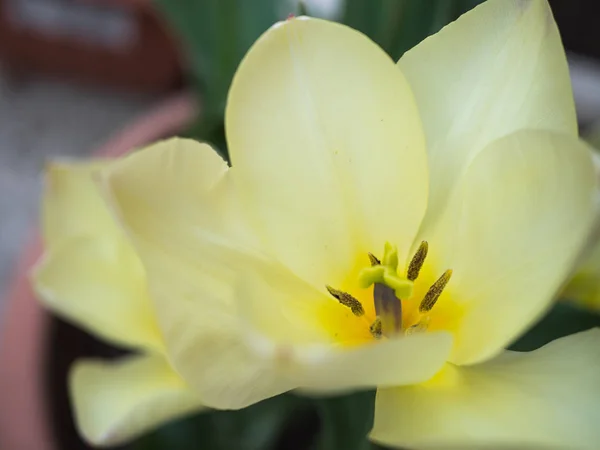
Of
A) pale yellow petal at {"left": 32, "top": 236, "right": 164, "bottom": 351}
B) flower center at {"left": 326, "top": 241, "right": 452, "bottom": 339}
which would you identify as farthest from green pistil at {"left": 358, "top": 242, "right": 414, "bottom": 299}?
pale yellow petal at {"left": 32, "top": 236, "right": 164, "bottom": 351}

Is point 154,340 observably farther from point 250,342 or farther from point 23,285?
point 23,285

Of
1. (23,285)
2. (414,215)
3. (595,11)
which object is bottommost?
(23,285)

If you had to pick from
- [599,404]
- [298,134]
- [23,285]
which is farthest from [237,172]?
[23,285]

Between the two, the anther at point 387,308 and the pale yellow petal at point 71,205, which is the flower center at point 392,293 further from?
the pale yellow petal at point 71,205

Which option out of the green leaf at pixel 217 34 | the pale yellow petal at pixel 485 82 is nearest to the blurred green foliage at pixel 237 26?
the green leaf at pixel 217 34

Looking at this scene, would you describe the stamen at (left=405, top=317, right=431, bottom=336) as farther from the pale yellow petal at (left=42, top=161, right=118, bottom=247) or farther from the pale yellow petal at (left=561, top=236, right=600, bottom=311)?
the pale yellow petal at (left=42, top=161, right=118, bottom=247)

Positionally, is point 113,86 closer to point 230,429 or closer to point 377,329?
point 230,429
